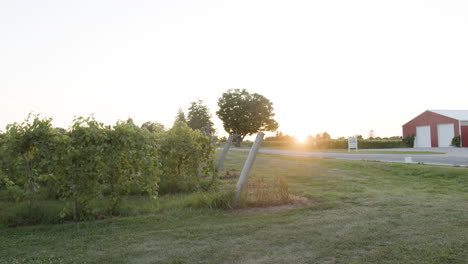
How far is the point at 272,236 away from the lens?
4.85m

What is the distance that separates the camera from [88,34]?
42.6ft

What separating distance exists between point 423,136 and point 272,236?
44.3m

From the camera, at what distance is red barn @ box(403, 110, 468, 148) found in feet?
124

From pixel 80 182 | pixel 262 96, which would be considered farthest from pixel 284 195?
pixel 262 96

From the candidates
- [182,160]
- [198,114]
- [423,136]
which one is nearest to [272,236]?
[182,160]

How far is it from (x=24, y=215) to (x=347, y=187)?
25.1ft

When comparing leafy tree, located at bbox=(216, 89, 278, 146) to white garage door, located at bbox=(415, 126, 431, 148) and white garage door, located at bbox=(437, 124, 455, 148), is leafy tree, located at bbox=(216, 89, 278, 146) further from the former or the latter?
white garage door, located at bbox=(437, 124, 455, 148)

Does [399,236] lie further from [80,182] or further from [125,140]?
[80,182]

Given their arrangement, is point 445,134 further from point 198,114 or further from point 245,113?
point 198,114

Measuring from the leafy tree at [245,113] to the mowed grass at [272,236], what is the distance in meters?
58.7

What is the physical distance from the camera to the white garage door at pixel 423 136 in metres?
42.0

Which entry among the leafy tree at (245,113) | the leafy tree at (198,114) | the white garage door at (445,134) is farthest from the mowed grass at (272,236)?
the leafy tree at (198,114)

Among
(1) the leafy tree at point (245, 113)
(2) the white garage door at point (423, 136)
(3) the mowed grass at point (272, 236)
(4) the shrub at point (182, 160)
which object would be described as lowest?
(3) the mowed grass at point (272, 236)

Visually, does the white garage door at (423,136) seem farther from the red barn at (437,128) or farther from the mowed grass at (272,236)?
the mowed grass at (272,236)
